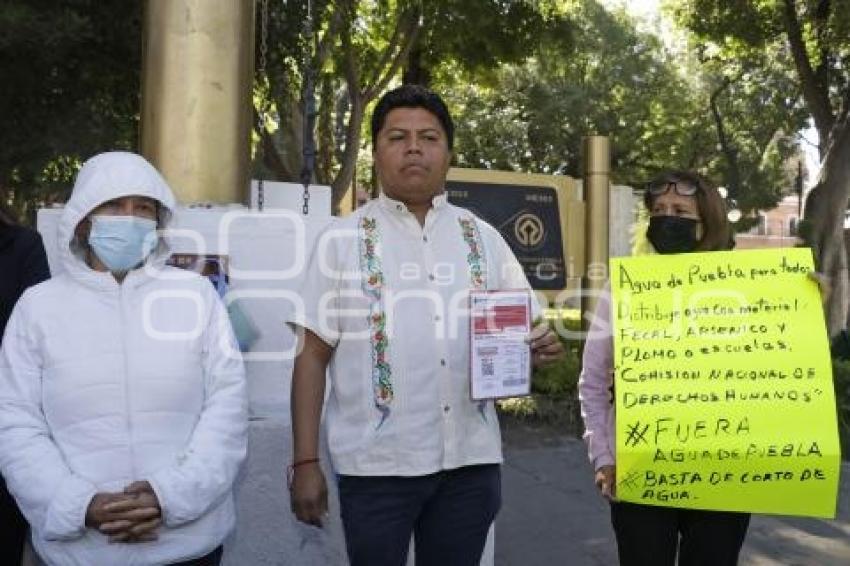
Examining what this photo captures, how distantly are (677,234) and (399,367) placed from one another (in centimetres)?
87

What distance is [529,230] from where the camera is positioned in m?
5.77

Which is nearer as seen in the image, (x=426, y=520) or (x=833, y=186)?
(x=426, y=520)

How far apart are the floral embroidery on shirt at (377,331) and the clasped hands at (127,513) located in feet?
1.90

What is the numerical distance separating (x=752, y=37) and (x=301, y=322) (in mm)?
12586

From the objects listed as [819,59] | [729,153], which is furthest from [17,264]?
[729,153]

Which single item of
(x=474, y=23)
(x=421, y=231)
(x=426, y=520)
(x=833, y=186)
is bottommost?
(x=426, y=520)

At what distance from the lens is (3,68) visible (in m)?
7.97

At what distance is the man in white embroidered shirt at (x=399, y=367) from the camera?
218cm

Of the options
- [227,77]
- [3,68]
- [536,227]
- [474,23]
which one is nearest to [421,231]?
[227,77]

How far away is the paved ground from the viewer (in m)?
4.18

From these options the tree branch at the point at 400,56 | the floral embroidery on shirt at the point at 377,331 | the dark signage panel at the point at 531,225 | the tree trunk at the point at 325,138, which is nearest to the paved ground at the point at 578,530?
the dark signage panel at the point at 531,225

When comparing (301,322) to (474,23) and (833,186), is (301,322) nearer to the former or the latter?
(474,23)

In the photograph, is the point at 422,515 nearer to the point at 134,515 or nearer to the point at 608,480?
the point at 608,480

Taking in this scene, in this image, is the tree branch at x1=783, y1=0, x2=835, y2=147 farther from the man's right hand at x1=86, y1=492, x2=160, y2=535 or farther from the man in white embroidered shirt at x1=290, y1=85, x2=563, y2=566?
the man's right hand at x1=86, y1=492, x2=160, y2=535
